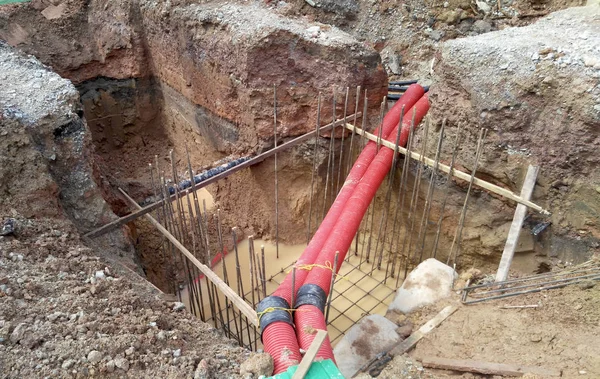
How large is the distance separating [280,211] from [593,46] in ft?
13.2

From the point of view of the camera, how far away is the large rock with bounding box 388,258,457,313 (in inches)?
169

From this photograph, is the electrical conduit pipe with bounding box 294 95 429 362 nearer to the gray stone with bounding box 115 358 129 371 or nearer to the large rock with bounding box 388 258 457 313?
the large rock with bounding box 388 258 457 313

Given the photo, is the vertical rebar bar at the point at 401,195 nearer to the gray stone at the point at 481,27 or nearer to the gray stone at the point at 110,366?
the gray stone at the point at 481,27

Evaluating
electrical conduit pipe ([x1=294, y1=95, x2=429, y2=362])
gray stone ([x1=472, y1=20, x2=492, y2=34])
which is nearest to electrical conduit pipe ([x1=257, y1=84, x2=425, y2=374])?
electrical conduit pipe ([x1=294, y1=95, x2=429, y2=362])

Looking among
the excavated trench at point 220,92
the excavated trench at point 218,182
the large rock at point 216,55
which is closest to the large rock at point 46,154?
the excavated trench at point 220,92

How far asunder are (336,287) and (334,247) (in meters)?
1.67

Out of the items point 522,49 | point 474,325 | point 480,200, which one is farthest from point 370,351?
point 522,49

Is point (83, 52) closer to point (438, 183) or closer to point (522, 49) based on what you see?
point (438, 183)

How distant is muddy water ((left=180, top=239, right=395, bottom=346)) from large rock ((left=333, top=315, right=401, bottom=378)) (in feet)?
2.67

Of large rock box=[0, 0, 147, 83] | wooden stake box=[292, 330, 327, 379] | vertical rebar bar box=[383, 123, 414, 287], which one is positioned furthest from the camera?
large rock box=[0, 0, 147, 83]

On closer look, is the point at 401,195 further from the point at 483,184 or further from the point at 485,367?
the point at 485,367

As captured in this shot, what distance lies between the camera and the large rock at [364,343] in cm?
386

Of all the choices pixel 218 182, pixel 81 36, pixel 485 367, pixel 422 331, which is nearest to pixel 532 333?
pixel 485 367

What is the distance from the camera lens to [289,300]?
357 centimetres
